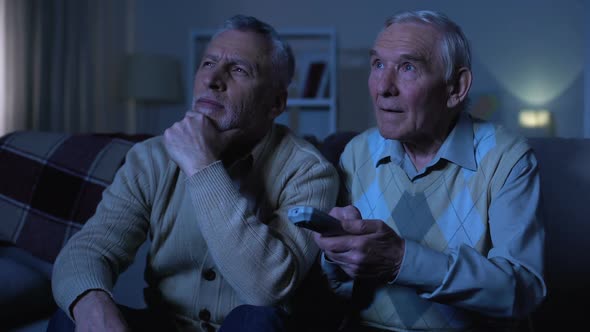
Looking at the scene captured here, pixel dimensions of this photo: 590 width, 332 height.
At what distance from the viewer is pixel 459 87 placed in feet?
4.28

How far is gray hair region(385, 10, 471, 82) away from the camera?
49.5 inches

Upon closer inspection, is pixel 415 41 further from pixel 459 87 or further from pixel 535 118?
pixel 535 118

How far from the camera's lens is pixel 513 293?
103 cm

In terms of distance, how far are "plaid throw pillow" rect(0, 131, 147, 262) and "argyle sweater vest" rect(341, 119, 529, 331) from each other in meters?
0.99

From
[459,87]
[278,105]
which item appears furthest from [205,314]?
[459,87]

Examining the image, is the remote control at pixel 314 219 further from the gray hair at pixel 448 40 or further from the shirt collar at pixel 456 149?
the gray hair at pixel 448 40

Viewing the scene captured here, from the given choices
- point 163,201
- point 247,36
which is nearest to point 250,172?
point 163,201

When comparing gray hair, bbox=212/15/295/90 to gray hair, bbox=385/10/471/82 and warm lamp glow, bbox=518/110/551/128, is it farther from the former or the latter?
warm lamp glow, bbox=518/110/551/128

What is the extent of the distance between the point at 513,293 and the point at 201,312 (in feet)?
2.15

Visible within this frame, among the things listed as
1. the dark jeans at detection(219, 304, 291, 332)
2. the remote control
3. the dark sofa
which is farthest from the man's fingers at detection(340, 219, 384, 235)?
the dark sofa

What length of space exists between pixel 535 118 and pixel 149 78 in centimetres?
274

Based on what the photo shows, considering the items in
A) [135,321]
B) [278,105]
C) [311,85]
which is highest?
[278,105]

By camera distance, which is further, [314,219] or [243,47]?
[243,47]

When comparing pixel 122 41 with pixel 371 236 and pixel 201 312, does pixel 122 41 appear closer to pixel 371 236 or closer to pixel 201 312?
pixel 201 312
